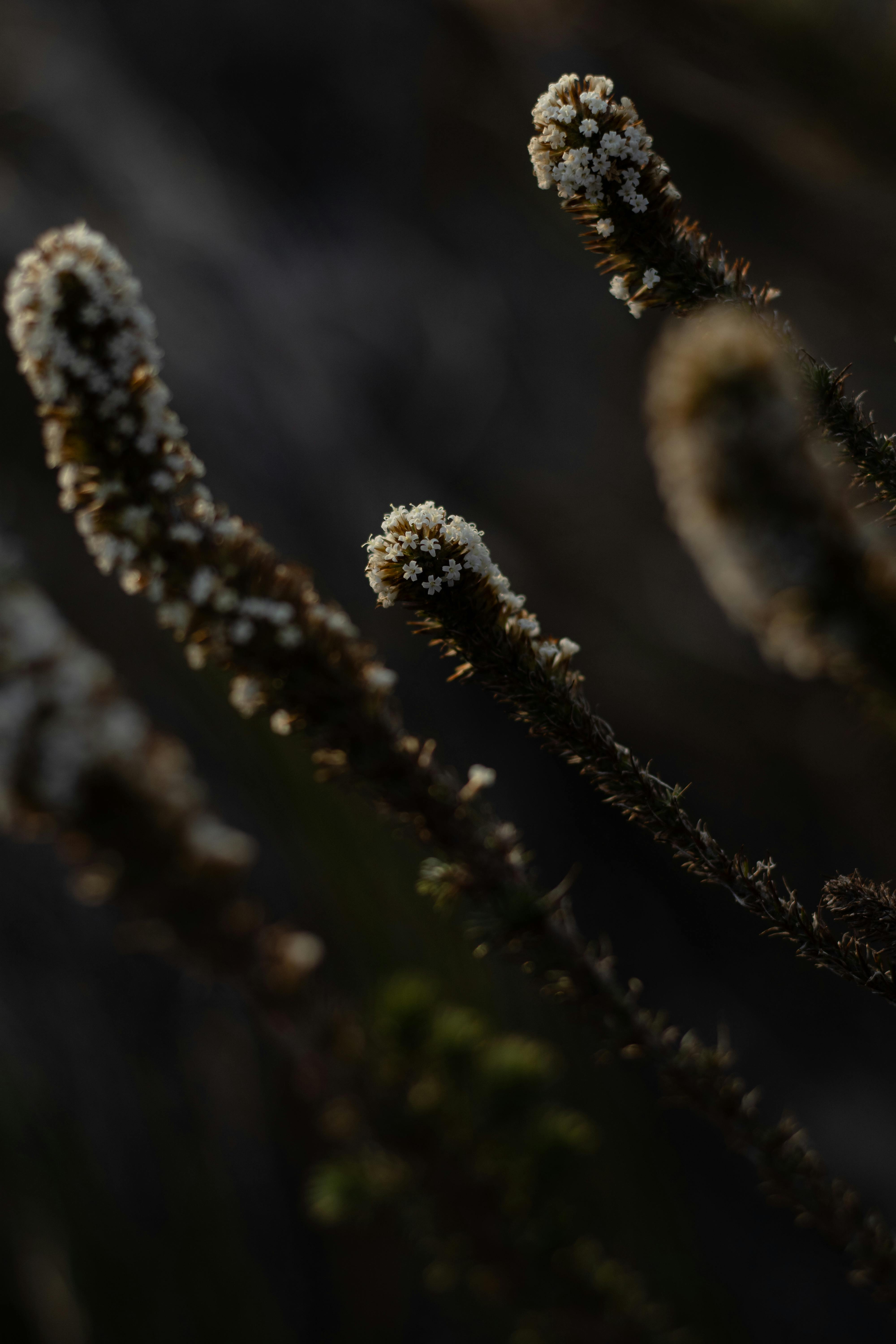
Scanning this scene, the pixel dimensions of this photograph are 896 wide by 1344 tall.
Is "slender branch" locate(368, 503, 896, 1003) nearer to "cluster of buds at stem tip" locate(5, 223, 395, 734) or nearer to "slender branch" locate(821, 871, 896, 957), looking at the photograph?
"slender branch" locate(821, 871, 896, 957)

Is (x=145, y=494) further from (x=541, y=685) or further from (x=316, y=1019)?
(x=316, y=1019)

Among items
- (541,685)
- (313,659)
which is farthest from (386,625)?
(541,685)

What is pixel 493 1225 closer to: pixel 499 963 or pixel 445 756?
pixel 499 963

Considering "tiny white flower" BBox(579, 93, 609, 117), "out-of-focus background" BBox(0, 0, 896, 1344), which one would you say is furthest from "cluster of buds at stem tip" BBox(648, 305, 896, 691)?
"out-of-focus background" BBox(0, 0, 896, 1344)

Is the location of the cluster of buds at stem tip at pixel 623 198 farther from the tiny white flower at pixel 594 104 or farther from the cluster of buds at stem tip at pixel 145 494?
the cluster of buds at stem tip at pixel 145 494

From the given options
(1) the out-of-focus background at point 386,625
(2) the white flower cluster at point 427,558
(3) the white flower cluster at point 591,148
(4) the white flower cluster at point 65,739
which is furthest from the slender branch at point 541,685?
(1) the out-of-focus background at point 386,625

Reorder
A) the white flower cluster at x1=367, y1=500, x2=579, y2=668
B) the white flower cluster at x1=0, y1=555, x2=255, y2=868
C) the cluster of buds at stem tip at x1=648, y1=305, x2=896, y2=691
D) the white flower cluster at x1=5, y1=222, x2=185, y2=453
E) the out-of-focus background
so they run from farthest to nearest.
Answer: the out-of-focus background, the white flower cluster at x1=0, y1=555, x2=255, y2=868, the white flower cluster at x1=5, y1=222, x2=185, y2=453, the white flower cluster at x1=367, y1=500, x2=579, y2=668, the cluster of buds at stem tip at x1=648, y1=305, x2=896, y2=691
